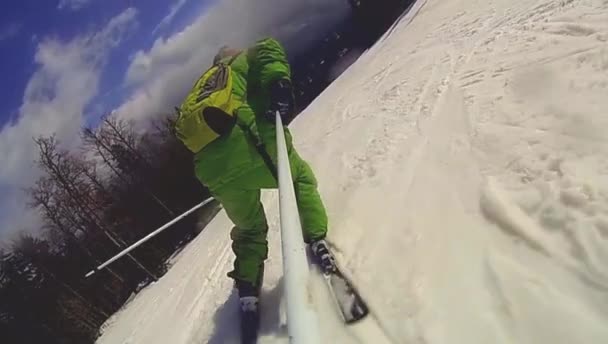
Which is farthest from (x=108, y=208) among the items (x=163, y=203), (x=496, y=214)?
(x=496, y=214)

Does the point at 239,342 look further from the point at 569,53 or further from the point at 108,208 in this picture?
the point at 108,208

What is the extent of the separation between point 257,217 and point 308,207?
0.47 meters

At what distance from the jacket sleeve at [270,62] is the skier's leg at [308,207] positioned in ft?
2.26

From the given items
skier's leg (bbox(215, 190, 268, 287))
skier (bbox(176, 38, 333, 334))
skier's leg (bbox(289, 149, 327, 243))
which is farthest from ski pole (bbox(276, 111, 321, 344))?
skier's leg (bbox(215, 190, 268, 287))

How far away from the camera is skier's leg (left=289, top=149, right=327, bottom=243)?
13.2 ft

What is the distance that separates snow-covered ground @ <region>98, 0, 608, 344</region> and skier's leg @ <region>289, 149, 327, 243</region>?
0.30 m

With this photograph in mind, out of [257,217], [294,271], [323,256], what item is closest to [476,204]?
[323,256]

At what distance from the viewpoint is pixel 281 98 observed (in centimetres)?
384

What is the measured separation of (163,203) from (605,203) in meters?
34.0

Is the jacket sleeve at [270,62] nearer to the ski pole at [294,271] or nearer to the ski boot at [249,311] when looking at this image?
the ski pole at [294,271]

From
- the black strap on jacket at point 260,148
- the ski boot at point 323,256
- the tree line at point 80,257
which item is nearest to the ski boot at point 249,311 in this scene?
the ski boot at point 323,256

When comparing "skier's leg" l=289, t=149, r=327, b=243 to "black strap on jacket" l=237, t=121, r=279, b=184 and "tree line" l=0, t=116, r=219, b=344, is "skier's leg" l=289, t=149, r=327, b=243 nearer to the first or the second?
"black strap on jacket" l=237, t=121, r=279, b=184

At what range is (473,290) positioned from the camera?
2805mm

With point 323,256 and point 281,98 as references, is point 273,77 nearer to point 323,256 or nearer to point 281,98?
point 281,98
